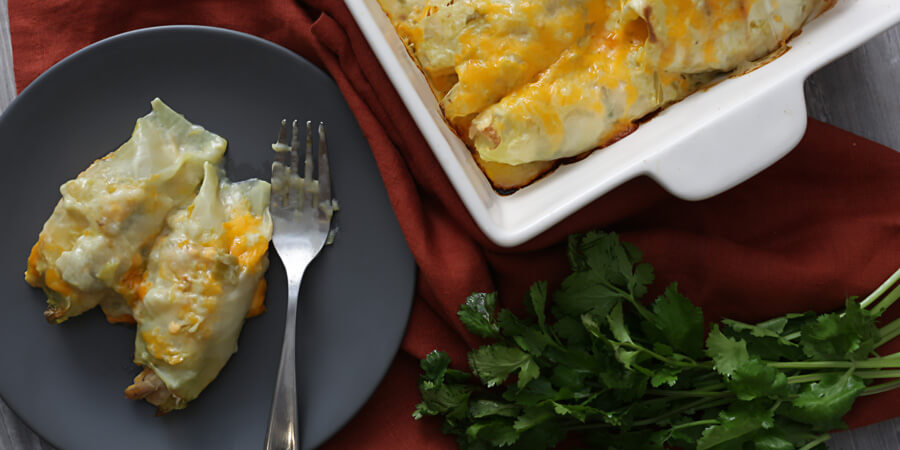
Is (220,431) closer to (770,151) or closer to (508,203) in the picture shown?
(508,203)

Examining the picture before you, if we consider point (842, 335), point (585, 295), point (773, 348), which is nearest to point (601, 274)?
point (585, 295)

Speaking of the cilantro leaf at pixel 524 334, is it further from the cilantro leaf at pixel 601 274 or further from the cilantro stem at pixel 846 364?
the cilantro stem at pixel 846 364

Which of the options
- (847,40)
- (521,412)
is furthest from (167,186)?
(847,40)

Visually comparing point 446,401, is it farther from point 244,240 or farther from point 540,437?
point 244,240

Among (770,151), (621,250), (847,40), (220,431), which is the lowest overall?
(220,431)

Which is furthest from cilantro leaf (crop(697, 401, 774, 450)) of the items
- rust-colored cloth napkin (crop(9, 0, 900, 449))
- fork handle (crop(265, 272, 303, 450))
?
fork handle (crop(265, 272, 303, 450))

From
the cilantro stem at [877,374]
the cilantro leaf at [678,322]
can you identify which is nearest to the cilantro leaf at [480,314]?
the cilantro leaf at [678,322]
